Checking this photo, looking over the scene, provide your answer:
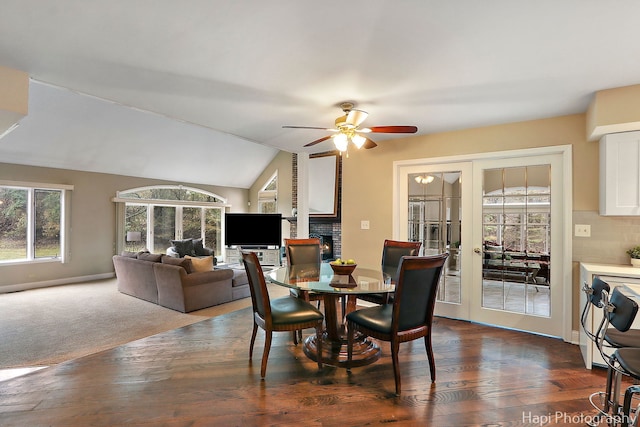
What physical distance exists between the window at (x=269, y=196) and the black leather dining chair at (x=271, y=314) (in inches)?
293

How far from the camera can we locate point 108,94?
2.84 metres

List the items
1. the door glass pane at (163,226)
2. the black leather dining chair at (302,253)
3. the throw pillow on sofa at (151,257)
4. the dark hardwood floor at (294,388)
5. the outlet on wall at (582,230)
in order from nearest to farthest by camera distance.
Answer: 1. the dark hardwood floor at (294,388)
2. the outlet on wall at (582,230)
3. the black leather dining chair at (302,253)
4. the throw pillow on sofa at (151,257)
5. the door glass pane at (163,226)

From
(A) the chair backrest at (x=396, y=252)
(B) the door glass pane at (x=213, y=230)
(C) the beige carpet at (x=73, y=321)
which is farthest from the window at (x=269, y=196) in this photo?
(A) the chair backrest at (x=396, y=252)

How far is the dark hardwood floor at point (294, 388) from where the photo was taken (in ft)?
6.53

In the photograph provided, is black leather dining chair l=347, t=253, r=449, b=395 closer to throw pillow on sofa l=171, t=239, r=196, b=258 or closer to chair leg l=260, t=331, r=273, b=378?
chair leg l=260, t=331, r=273, b=378

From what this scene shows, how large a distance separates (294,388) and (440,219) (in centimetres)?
275

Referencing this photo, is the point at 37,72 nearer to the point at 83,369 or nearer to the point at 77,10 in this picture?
the point at 77,10

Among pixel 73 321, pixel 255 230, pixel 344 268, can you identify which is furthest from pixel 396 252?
pixel 255 230

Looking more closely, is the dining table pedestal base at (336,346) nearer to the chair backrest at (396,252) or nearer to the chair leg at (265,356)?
the chair leg at (265,356)

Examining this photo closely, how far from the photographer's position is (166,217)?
28.1 feet

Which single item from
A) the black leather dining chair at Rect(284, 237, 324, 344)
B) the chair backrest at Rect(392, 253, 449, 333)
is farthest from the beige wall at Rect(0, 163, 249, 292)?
the chair backrest at Rect(392, 253, 449, 333)

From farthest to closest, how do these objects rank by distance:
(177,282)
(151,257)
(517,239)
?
(151,257), (177,282), (517,239)

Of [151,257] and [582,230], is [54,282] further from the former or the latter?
[582,230]

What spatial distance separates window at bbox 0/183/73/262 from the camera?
5.99 meters
